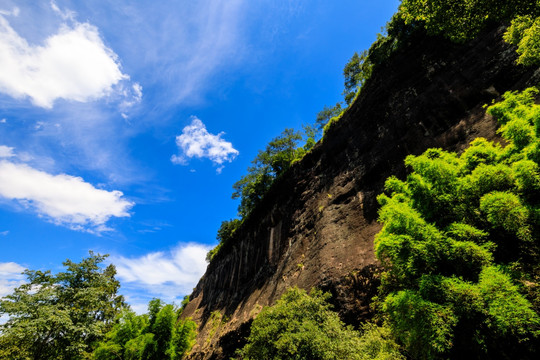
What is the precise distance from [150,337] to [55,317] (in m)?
8.21

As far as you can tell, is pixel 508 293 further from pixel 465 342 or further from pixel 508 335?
pixel 465 342

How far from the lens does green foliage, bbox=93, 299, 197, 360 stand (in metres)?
15.9

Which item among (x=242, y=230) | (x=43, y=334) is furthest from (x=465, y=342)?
(x=242, y=230)

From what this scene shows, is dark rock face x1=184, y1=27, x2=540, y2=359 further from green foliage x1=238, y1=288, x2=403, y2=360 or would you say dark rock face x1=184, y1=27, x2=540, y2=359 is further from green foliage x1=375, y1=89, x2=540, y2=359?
green foliage x1=375, y1=89, x2=540, y2=359

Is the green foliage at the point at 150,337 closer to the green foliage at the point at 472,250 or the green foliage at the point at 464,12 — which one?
the green foliage at the point at 472,250

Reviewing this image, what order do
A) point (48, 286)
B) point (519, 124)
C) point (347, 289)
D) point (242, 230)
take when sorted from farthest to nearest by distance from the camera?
point (242, 230), point (48, 286), point (347, 289), point (519, 124)

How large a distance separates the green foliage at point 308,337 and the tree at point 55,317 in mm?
16520

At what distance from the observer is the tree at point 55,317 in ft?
56.9

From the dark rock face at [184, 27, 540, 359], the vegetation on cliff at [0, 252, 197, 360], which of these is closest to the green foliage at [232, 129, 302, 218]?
the dark rock face at [184, 27, 540, 359]

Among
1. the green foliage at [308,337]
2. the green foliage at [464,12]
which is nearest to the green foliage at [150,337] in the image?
the green foliage at [308,337]

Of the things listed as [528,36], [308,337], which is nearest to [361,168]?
[528,36]

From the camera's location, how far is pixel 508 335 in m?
6.02

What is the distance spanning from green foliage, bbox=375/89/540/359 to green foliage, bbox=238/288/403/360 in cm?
219

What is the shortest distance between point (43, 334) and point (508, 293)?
27760 mm
